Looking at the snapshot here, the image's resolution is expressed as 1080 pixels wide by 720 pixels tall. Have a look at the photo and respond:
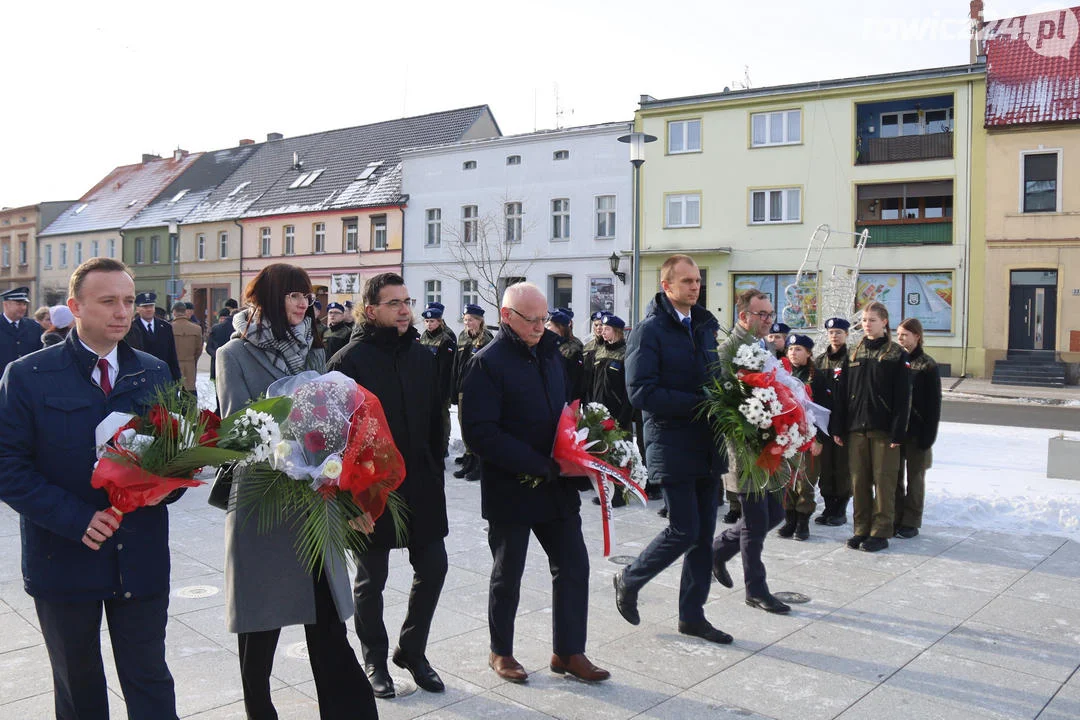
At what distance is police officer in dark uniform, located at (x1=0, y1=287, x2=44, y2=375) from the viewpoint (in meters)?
9.91

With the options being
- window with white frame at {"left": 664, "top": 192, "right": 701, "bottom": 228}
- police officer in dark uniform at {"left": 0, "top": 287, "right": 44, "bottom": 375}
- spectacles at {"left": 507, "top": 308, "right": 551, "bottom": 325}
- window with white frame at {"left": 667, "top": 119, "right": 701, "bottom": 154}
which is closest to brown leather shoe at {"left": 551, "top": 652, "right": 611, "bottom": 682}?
spectacles at {"left": 507, "top": 308, "right": 551, "bottom": 325}

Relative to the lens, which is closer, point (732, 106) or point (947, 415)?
point (947, 415)

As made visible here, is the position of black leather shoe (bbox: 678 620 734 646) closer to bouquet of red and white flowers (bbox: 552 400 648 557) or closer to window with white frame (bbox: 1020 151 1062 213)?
bouquet of red and white flowers (bbox: 552 400 648 557)

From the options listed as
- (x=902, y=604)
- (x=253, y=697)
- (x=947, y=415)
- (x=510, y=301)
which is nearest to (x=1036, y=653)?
(x=902, y=604)

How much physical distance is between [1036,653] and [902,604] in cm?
96

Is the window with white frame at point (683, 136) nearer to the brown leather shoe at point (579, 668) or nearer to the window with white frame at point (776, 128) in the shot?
the window with white frame at point (776, 128)

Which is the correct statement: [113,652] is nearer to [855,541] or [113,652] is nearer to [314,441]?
[314,441]

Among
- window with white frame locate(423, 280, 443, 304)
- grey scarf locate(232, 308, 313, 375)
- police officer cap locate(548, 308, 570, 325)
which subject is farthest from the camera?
window with white frame locate(423, 280, 443, 304)

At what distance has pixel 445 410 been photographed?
475 centimetres

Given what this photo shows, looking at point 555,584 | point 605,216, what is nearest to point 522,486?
point 555,584

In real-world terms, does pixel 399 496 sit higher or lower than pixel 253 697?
higher

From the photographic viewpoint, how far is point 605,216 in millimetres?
33250

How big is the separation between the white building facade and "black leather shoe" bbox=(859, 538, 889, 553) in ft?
77.9

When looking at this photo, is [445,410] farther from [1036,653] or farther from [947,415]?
[947,415]
